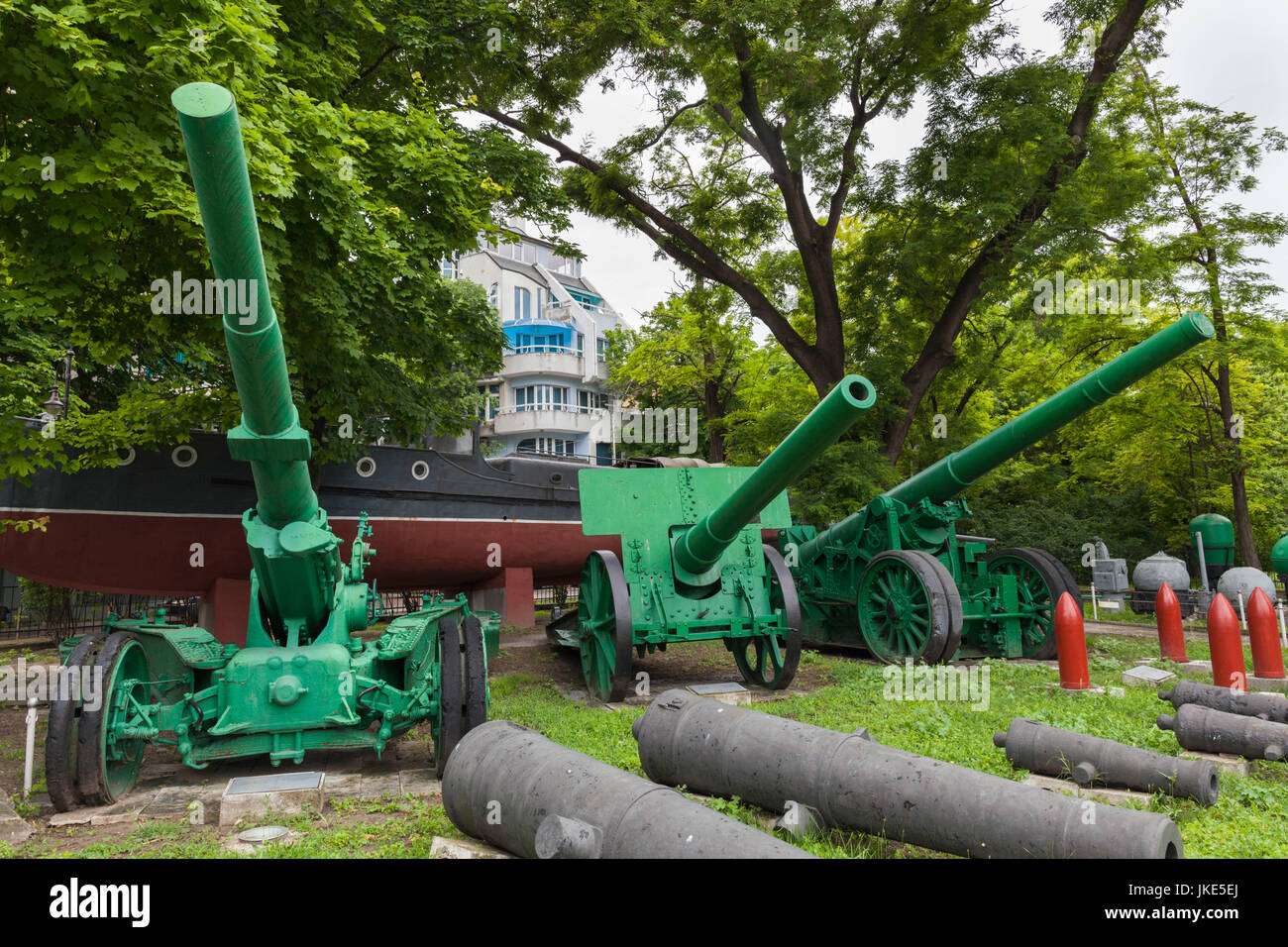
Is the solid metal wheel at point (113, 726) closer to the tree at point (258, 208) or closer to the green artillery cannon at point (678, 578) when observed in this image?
the tree at point (258, 208)

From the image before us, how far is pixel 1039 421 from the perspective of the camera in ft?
27.7

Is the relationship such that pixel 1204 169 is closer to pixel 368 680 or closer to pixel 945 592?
pixel 945 592

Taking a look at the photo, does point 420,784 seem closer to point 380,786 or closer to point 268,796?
point 380,786

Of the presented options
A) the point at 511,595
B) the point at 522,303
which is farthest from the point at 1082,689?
the point at 522,303

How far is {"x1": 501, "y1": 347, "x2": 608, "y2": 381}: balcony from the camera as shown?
38.6 meters

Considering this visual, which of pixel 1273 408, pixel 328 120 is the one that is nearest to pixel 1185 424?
pixel 1273 408

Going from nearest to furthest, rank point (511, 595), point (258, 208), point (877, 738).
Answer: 1. point (877, 738)
2. point (258, 208)
3. point (511, 595)

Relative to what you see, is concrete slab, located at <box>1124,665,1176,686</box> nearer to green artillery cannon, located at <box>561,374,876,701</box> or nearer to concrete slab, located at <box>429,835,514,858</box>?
green artillery cannon, located at <box>561,374,876,701</box>

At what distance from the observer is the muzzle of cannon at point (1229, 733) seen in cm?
478

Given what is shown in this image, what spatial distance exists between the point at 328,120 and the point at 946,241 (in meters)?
8.81

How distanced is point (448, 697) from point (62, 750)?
6.92 feet

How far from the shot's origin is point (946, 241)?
12508 mm

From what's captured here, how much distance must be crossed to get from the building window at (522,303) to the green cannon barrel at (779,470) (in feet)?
117

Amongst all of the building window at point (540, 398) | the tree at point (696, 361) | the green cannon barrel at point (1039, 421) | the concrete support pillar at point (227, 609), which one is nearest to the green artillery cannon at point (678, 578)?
the green cannon barrel at point (1039, 421)
